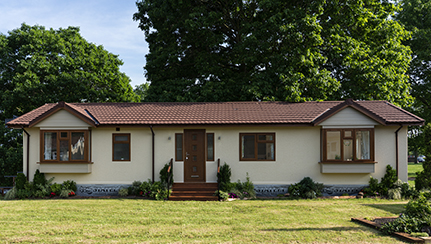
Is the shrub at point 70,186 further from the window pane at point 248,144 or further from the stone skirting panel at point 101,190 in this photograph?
the window pane at point 248,144

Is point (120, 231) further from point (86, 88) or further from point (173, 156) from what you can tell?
point (86, 88)

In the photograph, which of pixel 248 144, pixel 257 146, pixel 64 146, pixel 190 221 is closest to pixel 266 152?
pixel 257 146

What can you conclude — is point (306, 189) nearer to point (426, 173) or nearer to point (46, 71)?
point (426, 173)

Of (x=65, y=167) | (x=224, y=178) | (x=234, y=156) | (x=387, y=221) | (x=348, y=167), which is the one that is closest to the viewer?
(x=387, y=221)

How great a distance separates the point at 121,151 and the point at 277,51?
39.7 feet

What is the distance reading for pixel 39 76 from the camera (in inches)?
905

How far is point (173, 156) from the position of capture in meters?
14.1

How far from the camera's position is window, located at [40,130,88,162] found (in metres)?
13.8

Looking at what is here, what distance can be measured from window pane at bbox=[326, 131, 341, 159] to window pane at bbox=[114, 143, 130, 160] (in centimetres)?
859

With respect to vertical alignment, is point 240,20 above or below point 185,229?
above

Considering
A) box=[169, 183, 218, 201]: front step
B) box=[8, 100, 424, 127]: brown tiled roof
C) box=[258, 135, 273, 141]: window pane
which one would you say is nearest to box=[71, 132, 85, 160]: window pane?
box=[8, 100, 424, 127]: brown tiled roof

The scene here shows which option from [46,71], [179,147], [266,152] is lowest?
[266,152]

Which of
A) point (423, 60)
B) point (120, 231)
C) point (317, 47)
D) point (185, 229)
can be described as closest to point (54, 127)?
point (120, 231)

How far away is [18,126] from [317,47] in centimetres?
1653
